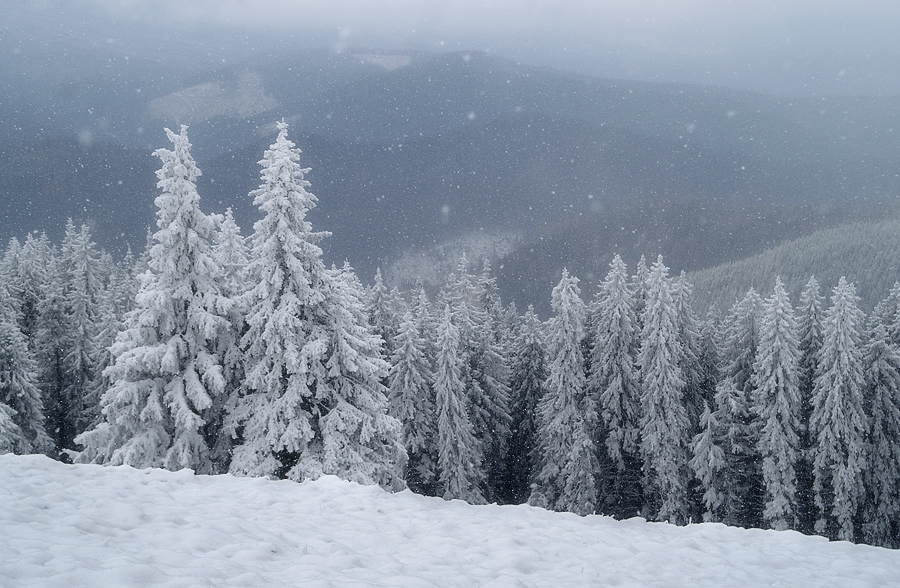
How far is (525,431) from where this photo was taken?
111ft

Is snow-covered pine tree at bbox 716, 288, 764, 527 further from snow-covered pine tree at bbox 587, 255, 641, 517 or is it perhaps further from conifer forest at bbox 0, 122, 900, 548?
snow-covered pine tree at bbox 587, 255, 641, 517

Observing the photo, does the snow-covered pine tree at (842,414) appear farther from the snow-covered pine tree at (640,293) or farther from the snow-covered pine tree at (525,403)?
the snow-covered pine tree at (525,403)

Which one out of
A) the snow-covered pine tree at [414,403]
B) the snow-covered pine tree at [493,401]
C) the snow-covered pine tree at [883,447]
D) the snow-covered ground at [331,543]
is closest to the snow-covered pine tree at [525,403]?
the snow-covered pine tree at [493,401]

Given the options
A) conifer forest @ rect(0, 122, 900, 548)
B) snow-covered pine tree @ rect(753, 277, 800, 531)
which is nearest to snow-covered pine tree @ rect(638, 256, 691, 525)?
conifer forest @ rect(0, 122, 900, 548)

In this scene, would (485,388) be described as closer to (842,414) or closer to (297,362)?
(842,414)

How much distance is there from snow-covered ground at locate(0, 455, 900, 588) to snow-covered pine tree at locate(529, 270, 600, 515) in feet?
52.2

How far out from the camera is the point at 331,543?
746 centimetres

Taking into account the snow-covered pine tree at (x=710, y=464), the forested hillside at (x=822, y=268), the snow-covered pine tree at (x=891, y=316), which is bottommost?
the snow-covered pine tree at (x=710, y=464)

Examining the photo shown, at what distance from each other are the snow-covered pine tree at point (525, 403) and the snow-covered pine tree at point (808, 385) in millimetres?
13246

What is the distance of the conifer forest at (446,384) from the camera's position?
1545 centimetres

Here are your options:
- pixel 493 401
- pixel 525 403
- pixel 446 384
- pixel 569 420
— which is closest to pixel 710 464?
pixel 569 420

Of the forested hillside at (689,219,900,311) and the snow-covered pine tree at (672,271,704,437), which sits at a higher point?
the forested hillside at (689,219,900,311)

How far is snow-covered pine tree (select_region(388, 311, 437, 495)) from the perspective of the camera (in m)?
27.3

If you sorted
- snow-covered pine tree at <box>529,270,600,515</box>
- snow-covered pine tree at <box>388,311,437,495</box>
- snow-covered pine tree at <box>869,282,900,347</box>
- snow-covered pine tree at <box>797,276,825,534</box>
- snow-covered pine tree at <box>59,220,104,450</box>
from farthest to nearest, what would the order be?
snow-covered pine tree at <box>59,220,104,450</box> → snow-covered pine tree at <box>388,311,437,495</box> → snow-covered pine tree at <box>529,270,600,515</box> → snow-covered pine tree at <box>797,276,825,534</box> → snow-covered pine tree at <box>869,282,900,347</box>
